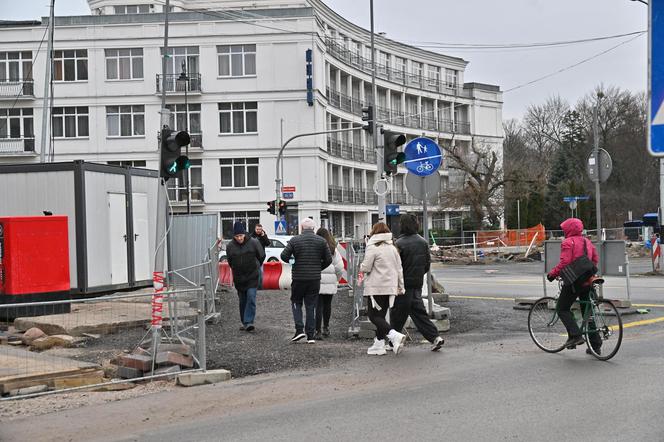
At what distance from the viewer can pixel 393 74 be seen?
66.9 meters

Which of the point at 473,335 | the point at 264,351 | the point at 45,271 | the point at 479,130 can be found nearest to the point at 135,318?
the point at 264,351

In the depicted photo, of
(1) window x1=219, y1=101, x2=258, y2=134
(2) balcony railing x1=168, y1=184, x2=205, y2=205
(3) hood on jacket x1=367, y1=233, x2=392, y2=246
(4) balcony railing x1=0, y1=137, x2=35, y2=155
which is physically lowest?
(3) hood on jacket x1=367, y1=233, x2=392, y2=246

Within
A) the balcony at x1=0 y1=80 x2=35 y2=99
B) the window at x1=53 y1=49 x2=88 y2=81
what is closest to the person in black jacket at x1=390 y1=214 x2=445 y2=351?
the window at x1=53 y1=49 x2=88 y2=81

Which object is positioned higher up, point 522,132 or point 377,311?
point 522,132

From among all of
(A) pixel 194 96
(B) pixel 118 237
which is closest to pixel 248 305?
(B) pixel 118 237

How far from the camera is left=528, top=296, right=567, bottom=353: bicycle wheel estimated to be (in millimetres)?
10539

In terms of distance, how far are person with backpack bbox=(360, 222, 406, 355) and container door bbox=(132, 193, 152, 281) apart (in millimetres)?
9057

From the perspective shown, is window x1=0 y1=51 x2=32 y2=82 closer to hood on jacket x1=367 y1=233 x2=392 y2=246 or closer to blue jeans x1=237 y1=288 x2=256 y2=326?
blue jeans x1=237 y1=288 x2=256 y2=326

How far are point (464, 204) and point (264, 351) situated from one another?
45.7 meters

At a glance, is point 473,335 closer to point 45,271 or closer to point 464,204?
Result: point 45,271

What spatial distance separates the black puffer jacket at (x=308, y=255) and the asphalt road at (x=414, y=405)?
166 centimetres

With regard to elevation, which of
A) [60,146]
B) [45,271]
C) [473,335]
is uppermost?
[60,146]

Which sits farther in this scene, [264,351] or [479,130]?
[479,130]

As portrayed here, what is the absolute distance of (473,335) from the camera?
12695mm
